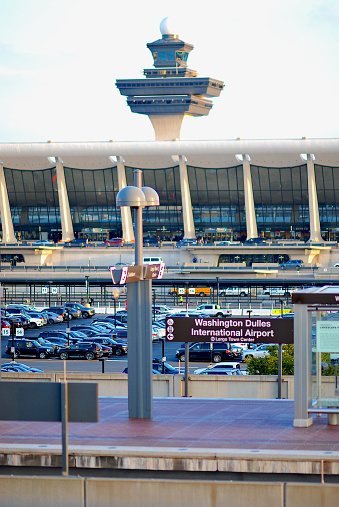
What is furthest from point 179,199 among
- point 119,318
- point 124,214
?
point 119,318

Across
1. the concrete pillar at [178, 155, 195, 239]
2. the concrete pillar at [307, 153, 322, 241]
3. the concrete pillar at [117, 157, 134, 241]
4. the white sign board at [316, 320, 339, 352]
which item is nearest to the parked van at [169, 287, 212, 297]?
the concrete pillar at [178, 155, 195, 239]

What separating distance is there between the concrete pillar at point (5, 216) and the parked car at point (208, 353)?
66.8 metres

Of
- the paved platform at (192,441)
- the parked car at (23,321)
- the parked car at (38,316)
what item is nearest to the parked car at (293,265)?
the parked car at (38,316)

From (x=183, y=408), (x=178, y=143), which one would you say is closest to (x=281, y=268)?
(x=178, y=143)

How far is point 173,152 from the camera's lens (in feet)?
315

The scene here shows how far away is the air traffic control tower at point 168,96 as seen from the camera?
409 ft

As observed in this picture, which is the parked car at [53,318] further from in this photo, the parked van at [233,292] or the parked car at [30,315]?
the parked van at [233,292]

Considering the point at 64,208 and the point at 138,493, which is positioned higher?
the point at 64,208

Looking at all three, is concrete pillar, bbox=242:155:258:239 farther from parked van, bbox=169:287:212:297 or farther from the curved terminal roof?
parked van, bbox=169:287:212:297

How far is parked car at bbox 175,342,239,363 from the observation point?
42.9 metres

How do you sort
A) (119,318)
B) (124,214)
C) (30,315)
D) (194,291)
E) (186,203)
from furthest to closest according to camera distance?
(124,214) < (186,203) < (194,291) < (119,318) < (30,315)

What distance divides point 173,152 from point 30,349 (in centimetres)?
5474

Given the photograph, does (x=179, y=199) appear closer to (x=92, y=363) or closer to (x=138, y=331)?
(x=92, y=363)

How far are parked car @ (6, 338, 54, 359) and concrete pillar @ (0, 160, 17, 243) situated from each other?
6300cm
